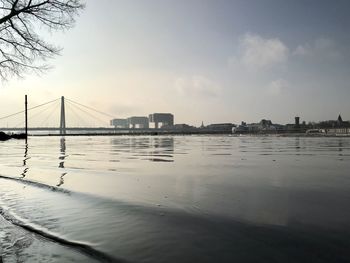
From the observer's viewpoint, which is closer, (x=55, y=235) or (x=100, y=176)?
(x=55, y=235)

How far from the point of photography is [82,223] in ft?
23.9

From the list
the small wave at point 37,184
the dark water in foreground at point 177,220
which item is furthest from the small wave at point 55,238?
the small wave at point 37,184

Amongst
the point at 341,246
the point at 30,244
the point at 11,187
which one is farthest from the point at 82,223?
the point at 11,187

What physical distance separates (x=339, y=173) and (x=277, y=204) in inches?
300

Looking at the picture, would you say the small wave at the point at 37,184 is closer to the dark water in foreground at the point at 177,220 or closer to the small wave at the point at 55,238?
the dark water in foreground at the point at 177,220

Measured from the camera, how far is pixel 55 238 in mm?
6262

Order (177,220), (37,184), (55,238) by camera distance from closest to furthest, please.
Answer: (55,238), (177,220), (37,184)

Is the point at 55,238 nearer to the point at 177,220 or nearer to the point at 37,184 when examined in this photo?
the point at 177,220

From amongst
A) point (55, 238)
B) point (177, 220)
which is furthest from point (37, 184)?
point (177, 220)

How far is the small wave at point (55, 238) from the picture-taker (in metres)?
5.38

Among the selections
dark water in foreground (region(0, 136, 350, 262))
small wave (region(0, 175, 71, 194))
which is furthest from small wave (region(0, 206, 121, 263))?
small wave (region(0, 175, 71, 194))

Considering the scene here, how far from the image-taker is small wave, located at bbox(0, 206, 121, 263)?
5.38 m

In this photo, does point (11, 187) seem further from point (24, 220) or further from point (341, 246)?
point (341, 246)

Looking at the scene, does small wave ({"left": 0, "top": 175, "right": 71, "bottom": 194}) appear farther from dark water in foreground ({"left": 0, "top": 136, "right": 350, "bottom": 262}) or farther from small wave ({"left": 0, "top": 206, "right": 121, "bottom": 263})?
small wave ({"left": 0, "top": 206, "right": 121, "bottom": 263})
